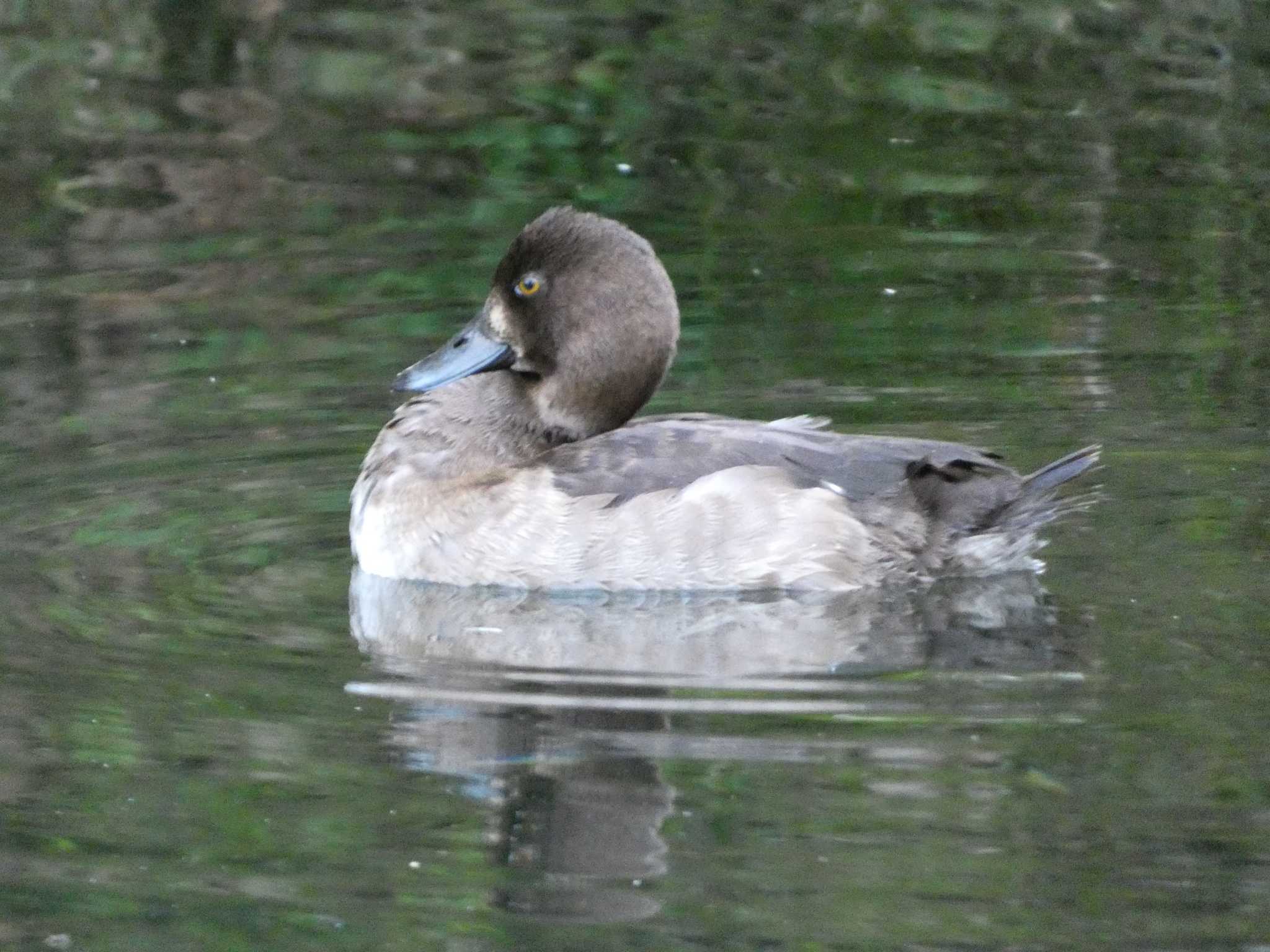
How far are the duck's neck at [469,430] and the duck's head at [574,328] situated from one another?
0.04 m

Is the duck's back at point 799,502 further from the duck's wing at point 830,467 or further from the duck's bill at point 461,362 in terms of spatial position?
the duck's bill at point 461,362

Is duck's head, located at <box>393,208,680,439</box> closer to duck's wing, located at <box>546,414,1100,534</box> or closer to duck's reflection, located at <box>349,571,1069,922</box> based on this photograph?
duck's wing, located at <box>546,414,1100,534</box>

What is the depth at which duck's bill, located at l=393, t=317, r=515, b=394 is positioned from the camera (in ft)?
26.3

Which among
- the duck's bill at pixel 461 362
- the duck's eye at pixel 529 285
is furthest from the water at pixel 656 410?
the duck's eye at pixel 529 285

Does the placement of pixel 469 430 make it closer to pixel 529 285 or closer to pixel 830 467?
pixel 529 285

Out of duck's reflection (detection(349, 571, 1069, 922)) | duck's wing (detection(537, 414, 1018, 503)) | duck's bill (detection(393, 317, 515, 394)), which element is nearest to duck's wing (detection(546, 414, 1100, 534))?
duck's wing (detection(537, 414, 1018, 503))

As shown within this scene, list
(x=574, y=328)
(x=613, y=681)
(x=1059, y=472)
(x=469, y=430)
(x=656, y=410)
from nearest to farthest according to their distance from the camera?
1. (x=613, y=681)
2. (x=1059, y=472)
3. (x=574, y=328)
4. (x=469, y=430)
5. (x=656, y=410)

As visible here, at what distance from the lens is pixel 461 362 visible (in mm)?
8023

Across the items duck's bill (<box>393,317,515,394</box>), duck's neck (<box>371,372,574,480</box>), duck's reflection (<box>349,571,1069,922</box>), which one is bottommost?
duck's reflection (<box>349,571,1069,922</box>)

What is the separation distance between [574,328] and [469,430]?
1.65 feet

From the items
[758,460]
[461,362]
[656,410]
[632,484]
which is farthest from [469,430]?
[656,410]

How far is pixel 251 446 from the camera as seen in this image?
29.1 ft

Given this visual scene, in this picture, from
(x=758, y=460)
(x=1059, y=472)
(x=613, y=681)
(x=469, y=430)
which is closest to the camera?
(x=613, y=681)

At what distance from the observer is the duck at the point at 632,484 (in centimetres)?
733
